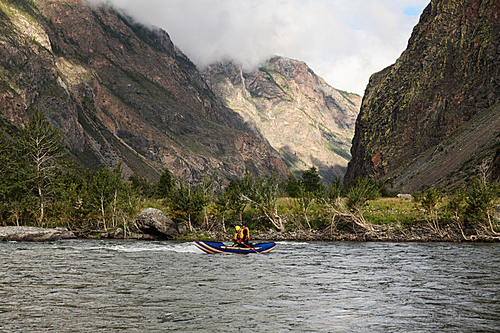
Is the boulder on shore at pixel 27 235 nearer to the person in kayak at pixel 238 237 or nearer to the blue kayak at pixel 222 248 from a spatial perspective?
the blue kayak at pixel 222 248

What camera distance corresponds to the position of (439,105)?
129875 mm

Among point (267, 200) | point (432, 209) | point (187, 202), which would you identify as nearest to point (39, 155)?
point (187, 202)

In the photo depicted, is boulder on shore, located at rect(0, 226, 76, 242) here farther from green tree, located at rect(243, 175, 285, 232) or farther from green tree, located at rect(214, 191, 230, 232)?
green tree, located at rect(243, 175, 285, 232)

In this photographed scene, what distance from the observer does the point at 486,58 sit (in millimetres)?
114125

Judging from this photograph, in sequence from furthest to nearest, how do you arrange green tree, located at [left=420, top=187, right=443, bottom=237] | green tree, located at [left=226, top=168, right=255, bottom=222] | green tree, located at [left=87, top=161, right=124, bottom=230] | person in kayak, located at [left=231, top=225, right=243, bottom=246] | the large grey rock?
1. green tree, located at [left=87, top=161, right=124, bottom=230]
2. green tree, located at [left=226, top=168, right=255, bottom=222]
3. the large grey rock
4. green tree, located at [left=420, top=187, right=443, bottom=237]
5. person in kayak, located at [left=231, top=225, right=243, bottom=246]

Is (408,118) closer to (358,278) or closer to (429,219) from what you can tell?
(429,219)

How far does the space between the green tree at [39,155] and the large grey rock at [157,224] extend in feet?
52.7

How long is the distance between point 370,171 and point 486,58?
2298 inches

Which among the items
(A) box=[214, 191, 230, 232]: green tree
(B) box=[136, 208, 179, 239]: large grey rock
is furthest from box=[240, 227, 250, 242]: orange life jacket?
(B) box=[136, 208, 179, 239]: large grey rock

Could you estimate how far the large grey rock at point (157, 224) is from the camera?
56.1m

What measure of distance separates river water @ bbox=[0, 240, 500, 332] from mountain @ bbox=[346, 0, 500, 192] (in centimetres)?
6399

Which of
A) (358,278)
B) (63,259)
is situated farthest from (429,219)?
(63,259)

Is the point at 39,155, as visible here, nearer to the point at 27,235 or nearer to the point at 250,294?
the point at 27,235

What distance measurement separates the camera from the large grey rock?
184ft
